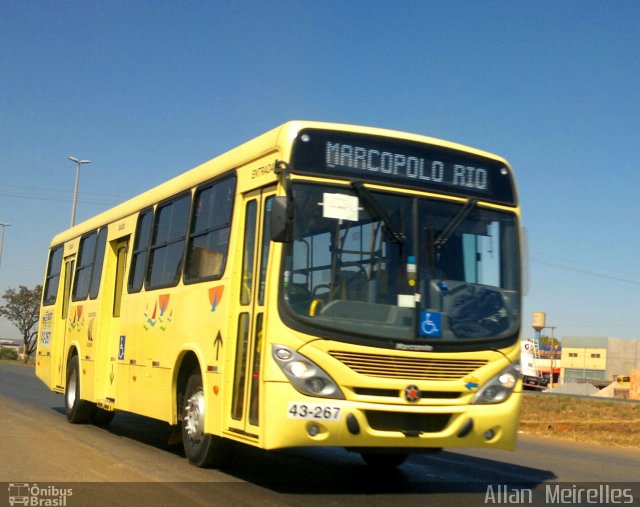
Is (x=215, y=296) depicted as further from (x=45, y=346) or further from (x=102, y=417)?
(x=45, y=346)

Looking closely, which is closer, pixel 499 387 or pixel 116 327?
pixel 499 387

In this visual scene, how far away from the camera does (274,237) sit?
310 inches

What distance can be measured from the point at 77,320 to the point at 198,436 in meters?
6.50

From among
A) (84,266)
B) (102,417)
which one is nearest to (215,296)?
(102,417)

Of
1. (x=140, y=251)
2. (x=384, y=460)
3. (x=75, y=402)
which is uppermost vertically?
(x=140, y=251)

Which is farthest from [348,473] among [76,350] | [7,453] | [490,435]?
[76,350]

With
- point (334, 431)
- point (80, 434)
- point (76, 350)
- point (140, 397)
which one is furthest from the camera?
point (76, 350)

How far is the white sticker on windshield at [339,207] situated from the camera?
324 inches

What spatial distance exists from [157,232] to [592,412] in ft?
65.4

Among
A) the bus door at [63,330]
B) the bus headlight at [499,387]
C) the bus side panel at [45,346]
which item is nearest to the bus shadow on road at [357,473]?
the bus headlight at [499,387]

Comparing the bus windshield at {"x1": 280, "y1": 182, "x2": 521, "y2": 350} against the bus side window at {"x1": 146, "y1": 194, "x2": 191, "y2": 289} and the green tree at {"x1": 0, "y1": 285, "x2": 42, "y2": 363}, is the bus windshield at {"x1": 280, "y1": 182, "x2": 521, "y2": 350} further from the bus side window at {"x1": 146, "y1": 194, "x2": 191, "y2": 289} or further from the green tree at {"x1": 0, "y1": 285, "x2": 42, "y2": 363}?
the green tree at {"x1": 0, "y1": 285, "x2": 42, "y2": 363}

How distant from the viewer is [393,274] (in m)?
8.27

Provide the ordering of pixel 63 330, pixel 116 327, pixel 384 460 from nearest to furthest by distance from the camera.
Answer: pixel 384 460, pixel 116 327, pixel 63 330

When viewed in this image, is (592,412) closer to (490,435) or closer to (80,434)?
(80,434)
